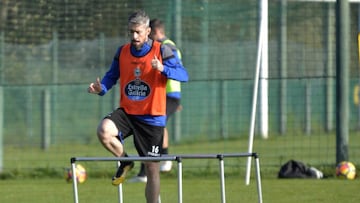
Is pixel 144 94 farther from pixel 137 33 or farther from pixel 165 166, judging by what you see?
pixel 165 166

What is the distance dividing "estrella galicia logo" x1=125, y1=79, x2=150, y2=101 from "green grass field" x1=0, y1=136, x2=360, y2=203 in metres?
2.14

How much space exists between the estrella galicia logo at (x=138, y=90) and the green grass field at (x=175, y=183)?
2144 millimetres

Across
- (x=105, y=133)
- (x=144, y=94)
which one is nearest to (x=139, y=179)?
(x=144, y=94)

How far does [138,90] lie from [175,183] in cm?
443

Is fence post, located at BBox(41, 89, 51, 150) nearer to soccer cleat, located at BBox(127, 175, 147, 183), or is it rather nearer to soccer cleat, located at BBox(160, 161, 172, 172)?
soccer cleat, located at BBox(160, 161, 172, 172)

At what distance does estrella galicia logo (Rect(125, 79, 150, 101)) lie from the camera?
1022 cm

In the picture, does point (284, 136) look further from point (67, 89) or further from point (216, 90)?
point (67, 89)

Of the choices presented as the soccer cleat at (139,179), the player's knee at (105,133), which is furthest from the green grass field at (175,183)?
the player's knee at (105,133)

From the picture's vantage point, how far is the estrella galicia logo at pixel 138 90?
10.2 meters

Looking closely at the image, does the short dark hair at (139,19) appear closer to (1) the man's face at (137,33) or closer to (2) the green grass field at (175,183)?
(1) the man's face at (137,33)

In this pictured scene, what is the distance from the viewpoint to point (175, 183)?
14477 mm

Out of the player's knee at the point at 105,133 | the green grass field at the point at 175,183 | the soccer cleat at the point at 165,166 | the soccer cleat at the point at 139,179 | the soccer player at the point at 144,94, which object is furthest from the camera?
the soccer cleat at the point at 165,166

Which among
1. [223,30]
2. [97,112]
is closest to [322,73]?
[223,30]

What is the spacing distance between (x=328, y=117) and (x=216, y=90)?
2.23m
